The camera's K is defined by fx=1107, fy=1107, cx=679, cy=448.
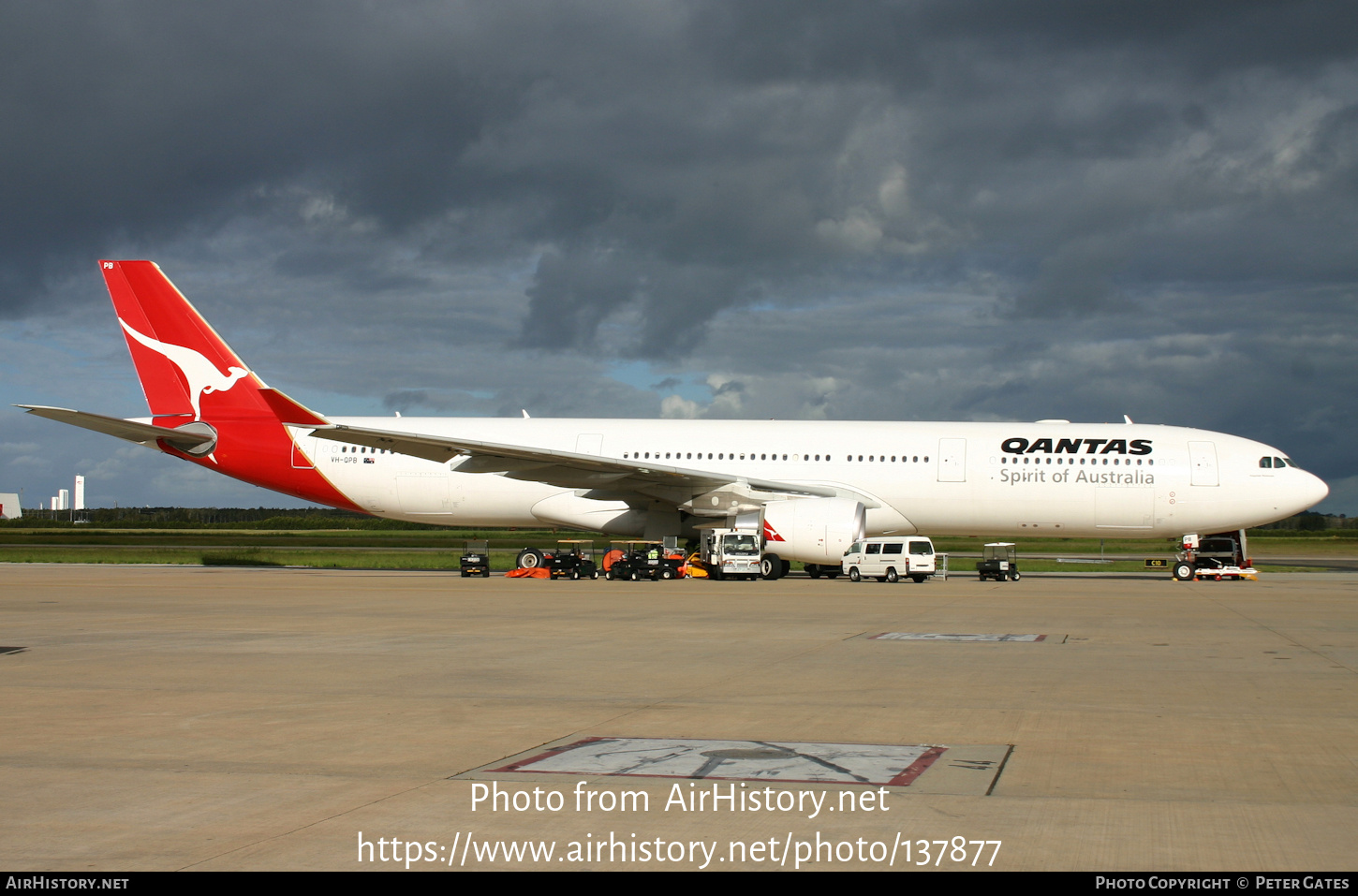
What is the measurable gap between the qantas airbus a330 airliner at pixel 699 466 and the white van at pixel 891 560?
1.22 meters

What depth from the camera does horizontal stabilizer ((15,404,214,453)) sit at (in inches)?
1141

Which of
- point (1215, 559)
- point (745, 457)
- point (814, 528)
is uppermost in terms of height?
point (745, 457)

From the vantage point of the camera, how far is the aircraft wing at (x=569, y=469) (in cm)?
2848

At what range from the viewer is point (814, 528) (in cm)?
2892

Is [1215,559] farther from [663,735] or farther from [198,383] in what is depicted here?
[198,383]

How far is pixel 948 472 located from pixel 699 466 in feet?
23.8

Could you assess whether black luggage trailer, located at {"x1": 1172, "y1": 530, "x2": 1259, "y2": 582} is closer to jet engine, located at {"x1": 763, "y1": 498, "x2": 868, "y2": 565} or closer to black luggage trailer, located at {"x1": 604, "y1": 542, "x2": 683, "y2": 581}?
jet engine, located at {"x1": 763, "y1": 498, "x2": 868, "y2": 565}

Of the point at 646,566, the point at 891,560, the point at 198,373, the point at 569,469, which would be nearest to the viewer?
the point at 569,469

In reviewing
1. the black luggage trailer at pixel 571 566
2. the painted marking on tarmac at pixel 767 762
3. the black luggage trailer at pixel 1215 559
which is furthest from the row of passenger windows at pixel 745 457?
the painted marking on tarmac at pixel 767 762

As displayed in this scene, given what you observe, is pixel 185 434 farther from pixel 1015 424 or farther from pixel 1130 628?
pixel 1130 628

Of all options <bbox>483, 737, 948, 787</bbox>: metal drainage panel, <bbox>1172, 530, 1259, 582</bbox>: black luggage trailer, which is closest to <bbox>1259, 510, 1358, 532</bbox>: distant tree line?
<bbox>1172, 530, 1259, 582</bbox>: black luggage trailer

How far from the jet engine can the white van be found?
176 centimetres

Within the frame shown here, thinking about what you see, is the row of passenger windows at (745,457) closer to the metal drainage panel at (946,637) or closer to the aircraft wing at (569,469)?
the aircraft wing at (569,469)

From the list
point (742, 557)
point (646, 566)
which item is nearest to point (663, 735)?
point (742, 557)
